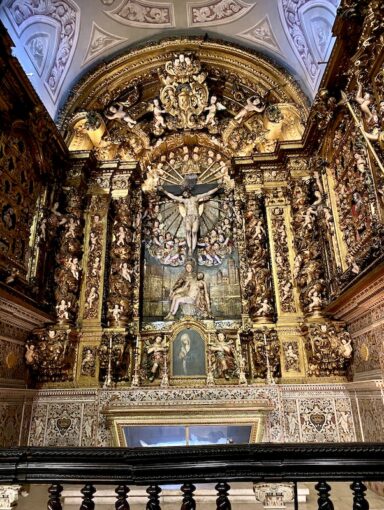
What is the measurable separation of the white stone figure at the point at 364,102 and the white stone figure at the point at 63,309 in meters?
6.84

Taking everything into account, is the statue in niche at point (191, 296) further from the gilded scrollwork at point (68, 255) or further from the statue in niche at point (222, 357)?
the gilded scrollwork at point (68, 255)

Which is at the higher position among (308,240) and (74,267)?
(308,240)

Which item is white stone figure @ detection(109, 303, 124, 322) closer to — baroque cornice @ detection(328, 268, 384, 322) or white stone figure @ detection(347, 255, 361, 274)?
baroque cornice @ detection(328, 268, 384, 322)

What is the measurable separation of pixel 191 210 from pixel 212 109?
2.86m

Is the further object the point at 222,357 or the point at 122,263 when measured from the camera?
the point at 122,263

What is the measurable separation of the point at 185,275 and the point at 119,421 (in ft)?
12.3

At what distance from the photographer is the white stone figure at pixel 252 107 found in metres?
10.5

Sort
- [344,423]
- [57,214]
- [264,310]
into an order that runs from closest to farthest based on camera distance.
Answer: [344,423], [264,310], [57,214]

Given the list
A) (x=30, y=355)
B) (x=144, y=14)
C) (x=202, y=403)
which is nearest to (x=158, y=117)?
(x=144, y=14)

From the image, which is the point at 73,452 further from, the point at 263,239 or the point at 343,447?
the point at 263,239

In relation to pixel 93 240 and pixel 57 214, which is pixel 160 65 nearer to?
pixel 57 214

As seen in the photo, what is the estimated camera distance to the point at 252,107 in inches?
414

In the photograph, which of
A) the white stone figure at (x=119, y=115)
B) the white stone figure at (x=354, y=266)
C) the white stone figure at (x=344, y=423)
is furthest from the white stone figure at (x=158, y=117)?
the white stone figure at (x=344, y=423)

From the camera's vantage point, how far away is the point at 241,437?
7426 mm
